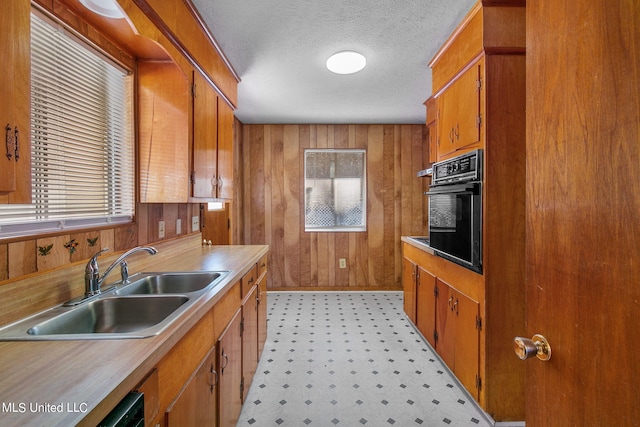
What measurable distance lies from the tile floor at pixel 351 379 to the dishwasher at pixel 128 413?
3.99 ft

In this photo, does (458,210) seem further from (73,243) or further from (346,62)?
(73,243)

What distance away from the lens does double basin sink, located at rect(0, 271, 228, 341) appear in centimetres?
91

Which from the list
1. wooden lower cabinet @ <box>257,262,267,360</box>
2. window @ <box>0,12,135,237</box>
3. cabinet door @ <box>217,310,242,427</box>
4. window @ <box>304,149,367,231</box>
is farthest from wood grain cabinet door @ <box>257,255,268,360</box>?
window @ <box>304,149,367,231</box>

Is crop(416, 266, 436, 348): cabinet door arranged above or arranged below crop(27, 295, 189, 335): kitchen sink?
below

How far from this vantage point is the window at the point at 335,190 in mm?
4430

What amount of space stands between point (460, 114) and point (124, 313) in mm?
2269

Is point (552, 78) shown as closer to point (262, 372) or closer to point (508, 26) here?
point (508, 26)

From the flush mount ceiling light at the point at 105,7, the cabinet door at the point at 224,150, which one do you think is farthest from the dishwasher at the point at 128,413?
the cabinet door at the point at 224,150

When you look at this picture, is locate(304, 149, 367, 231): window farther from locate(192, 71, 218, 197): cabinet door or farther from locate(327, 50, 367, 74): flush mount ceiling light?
locate(192, 71, 218, 197): cabinet door

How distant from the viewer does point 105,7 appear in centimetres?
126

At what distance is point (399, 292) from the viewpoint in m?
4.31

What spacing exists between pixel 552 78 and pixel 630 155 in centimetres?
29

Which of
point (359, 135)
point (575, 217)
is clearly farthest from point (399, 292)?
point (575, 217)

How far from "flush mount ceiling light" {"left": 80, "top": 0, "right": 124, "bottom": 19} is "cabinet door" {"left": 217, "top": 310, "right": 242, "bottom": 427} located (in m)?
1.53
